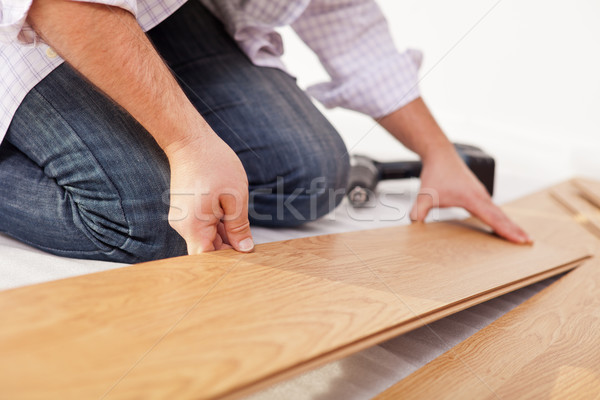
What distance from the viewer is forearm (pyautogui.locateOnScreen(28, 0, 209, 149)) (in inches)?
23.9

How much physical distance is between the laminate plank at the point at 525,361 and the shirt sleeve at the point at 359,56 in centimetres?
61

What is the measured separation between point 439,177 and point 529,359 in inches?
23.0

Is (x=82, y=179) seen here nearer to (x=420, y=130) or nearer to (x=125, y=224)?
(x=125, y=224)

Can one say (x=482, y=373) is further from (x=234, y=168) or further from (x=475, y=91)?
(x=475, y=91)

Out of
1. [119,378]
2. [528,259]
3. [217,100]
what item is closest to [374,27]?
[217,100]

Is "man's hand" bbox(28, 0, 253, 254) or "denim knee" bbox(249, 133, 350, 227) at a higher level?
"man's hand" bbox(28, 0, 253, 254)

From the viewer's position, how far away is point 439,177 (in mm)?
1144

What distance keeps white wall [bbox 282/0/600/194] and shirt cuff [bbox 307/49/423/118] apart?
849 millimetres

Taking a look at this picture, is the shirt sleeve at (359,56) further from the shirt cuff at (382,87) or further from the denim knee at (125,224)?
the denim knee at (125,224)

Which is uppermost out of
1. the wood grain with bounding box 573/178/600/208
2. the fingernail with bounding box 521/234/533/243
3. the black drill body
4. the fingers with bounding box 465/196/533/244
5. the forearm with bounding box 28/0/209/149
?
the forearm with bounding box 28/0/209/149

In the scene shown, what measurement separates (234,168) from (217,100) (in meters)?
0.41

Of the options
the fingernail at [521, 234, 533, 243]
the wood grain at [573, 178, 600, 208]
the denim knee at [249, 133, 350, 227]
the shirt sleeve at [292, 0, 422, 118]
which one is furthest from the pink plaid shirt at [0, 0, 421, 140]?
the wood grain at [573, 178, 600, 208]

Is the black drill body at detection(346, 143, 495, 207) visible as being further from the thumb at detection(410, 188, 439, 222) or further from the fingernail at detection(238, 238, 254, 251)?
the fingernail at detection(238, 238, 254, 251)

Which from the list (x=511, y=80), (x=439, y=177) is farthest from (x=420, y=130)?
(x=511, y=80)
